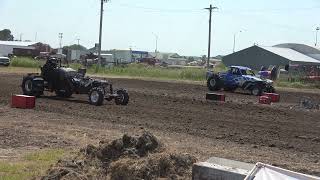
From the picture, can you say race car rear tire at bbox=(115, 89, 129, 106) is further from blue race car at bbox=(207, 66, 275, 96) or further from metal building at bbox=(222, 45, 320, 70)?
metal building at bbox=(222, 45, 320, 70)

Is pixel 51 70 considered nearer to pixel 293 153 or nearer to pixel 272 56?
pixel 293 153

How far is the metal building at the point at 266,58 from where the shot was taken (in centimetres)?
9802

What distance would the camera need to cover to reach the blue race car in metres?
32.7

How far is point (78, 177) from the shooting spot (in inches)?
285

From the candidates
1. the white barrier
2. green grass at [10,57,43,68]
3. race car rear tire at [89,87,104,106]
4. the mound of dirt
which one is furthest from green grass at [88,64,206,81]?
the white barrier

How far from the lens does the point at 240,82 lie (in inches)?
1316

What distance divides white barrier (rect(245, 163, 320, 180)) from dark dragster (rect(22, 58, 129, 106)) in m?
14.8

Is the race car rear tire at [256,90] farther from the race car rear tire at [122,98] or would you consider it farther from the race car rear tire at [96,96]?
the race car rear tire at [96,96]

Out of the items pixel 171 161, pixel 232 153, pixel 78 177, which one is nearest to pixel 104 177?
pixel 78 177

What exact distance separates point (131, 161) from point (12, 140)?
15.4ft

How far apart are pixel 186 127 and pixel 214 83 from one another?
2057 cm

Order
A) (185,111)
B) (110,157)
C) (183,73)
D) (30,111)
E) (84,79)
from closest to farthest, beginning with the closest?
1. (110,157)
2. (30,111)
3. (185,111)
4. (84,79)
5. (183,73)

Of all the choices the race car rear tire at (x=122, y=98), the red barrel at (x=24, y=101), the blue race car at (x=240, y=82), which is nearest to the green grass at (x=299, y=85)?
the blue race car at (x=240, y=82)

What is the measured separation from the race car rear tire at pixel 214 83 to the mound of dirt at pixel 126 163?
26.9 m
